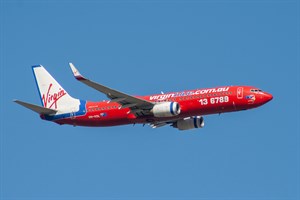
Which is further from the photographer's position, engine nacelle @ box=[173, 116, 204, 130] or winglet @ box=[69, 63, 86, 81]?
engine nacelle @ box=[173, 116, 204, 130]

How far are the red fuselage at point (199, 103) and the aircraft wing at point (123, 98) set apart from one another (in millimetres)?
877

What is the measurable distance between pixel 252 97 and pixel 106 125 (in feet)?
53.6

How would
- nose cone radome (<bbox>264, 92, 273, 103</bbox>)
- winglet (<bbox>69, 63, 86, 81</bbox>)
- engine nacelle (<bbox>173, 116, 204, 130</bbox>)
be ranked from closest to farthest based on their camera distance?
winglet (<bbox>69, 63, 86, 81</bbox>) < nose cone radome (<bbox>264, 92, 273, 103</bbox>) < engine nacelle (<bbox>173, 116, 204, 130</bbox>)

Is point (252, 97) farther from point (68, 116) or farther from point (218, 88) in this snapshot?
point (68, 116)

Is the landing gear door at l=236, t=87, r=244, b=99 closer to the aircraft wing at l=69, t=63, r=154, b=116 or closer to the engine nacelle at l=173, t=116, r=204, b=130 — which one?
the engine nacelle at l=173, t=116, r=204, b=130

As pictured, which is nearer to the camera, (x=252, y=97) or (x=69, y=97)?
(x=252, y=97)

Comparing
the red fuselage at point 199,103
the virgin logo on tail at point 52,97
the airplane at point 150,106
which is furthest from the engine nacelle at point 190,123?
the virgin logo on tail at point 52,97

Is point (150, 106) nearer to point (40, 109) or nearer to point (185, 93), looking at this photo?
point (185, 93)

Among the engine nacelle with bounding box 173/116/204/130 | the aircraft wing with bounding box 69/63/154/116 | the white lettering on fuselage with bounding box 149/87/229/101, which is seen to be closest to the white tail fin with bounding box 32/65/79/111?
the aircraft wing with bounding box 69/63/154/116

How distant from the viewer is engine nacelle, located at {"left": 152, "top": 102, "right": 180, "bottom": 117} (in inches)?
2884

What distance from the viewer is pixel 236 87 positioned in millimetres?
74562

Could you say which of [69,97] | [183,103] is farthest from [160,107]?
[69,97]

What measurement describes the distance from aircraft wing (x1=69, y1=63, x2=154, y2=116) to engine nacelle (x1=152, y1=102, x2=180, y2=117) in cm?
123

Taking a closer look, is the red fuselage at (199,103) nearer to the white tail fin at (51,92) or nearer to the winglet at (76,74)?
the white tail fin at (51,92)
